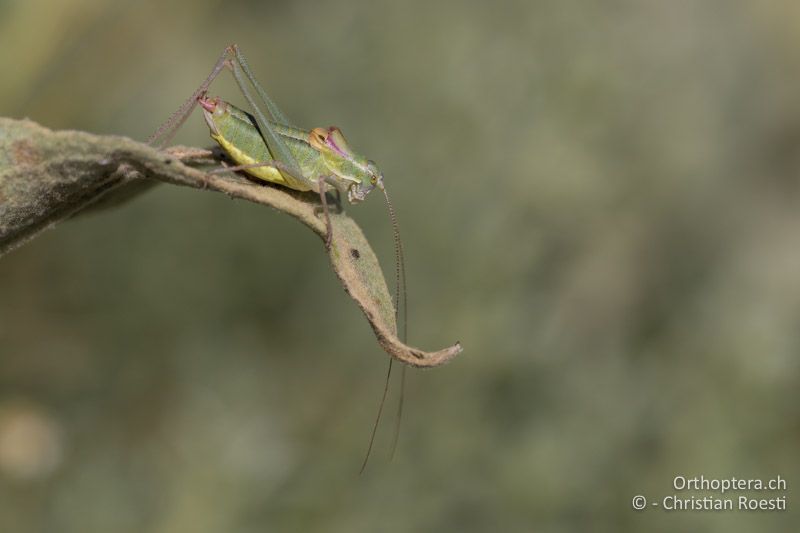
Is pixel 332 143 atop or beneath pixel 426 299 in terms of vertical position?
atop

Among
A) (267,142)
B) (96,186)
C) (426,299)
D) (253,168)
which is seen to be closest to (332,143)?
(267,142)

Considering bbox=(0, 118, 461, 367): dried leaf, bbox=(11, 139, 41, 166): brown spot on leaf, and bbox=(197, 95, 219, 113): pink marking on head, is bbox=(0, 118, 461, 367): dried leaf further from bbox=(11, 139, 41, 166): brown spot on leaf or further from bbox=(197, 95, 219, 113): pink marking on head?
bbox=(197, 95, 219, 113): pink marking on head

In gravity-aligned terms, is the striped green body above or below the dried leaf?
above

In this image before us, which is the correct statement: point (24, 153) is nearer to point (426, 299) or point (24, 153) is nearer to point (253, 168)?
point (253, 168)

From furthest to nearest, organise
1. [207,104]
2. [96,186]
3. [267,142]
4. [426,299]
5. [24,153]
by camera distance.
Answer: [426,299] → [267,142] → [207,104] → [96,186] → [24,153]

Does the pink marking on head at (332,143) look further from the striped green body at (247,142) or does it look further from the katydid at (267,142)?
the striped green body at (247,142)

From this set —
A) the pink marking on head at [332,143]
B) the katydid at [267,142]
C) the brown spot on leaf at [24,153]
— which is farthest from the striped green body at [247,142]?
the brown spot on leaf at [24,153]

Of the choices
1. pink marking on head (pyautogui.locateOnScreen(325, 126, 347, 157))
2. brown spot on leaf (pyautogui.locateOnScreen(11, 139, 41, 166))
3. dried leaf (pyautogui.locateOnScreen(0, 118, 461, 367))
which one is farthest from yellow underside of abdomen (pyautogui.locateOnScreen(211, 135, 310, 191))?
brown spot on leaf (pyautogui.locateOnScreen(11, 139, 41, 166))

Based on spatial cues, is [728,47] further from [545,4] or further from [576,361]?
[576,361]

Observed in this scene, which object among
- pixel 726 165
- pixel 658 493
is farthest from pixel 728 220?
pixel 658 493
